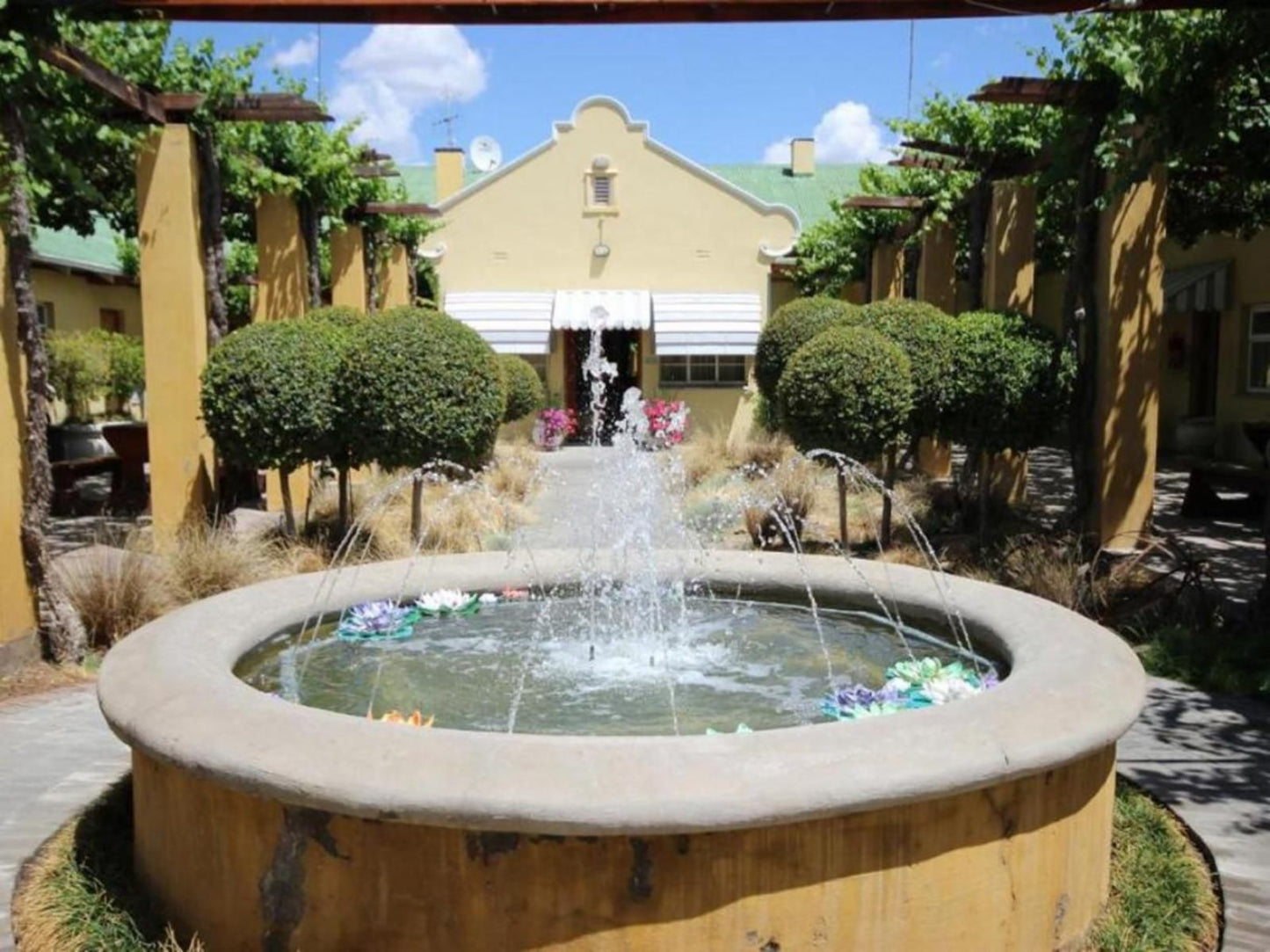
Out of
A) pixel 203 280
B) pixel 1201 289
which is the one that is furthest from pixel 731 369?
pixel 203 280

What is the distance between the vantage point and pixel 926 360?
10.0 m

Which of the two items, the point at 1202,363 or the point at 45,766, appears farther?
the point at 1202,363

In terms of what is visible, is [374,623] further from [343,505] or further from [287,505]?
[343,505]

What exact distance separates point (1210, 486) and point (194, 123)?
11537 millimetres

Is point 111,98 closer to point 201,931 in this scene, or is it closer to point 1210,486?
point 201,931

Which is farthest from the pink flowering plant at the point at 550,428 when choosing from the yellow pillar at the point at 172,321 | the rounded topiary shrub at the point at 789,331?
the yellow pillar at the point at 172,321

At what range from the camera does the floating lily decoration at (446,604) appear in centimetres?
615

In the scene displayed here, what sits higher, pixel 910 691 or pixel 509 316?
pixel 509 316

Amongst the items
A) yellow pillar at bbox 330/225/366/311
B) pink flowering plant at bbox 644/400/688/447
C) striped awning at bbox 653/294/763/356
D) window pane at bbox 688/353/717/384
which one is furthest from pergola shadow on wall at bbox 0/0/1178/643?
window pane at bbox 688/353/717/384

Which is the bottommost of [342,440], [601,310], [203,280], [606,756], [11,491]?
[606,756]

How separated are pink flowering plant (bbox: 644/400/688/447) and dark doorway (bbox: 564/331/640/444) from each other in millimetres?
2393

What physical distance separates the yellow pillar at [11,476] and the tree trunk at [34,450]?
4 cm

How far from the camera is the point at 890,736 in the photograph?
10.1 ft

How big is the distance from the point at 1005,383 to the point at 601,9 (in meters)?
4.97
